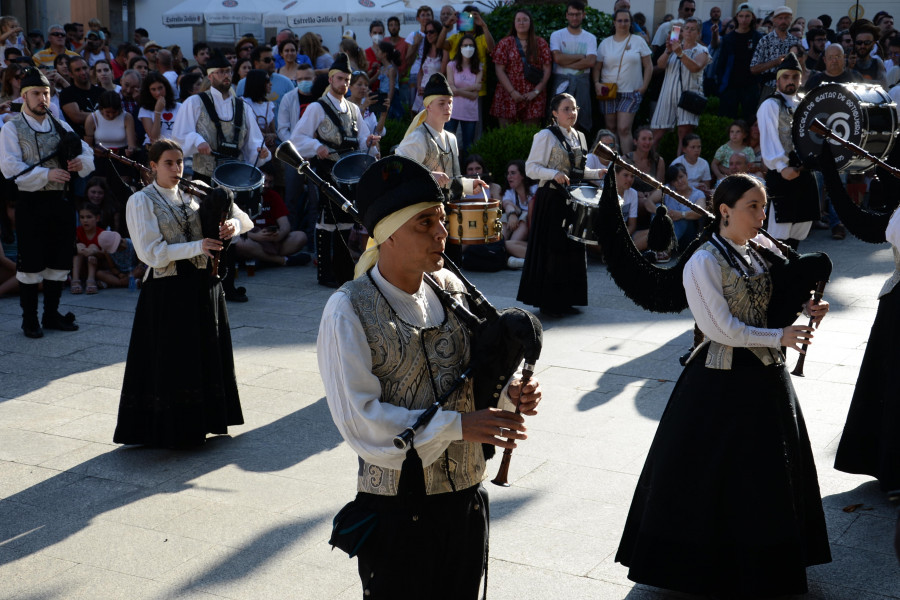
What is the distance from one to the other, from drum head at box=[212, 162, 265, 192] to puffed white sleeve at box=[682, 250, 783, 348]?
18.5ft

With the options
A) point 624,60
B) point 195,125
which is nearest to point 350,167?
point 195,125

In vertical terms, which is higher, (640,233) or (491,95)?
(491,95)

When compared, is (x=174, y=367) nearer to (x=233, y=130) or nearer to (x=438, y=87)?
(x=438, y=87)

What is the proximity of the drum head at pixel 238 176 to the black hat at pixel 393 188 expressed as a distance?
6.43 metres

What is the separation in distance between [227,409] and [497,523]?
6.87 feet

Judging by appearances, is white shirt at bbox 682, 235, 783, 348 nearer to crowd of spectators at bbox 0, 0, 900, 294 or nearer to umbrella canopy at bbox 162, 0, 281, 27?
crowd of spectators at bbox 0, 0, 900, 294

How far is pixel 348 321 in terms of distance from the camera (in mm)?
2803

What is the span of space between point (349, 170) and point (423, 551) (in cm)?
729

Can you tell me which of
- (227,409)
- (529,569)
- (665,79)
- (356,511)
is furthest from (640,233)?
(356,511)

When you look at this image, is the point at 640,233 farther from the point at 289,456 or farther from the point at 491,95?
the point at 289,456

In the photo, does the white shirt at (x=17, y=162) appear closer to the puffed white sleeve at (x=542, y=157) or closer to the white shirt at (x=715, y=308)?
the puffed white sleeve at (x=542, y=157)

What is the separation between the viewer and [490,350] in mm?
2922

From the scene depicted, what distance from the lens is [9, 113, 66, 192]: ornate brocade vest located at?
8406mm

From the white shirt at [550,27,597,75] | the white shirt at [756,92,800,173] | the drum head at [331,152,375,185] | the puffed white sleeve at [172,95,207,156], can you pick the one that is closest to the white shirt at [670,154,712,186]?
the white shirt at [550,27,597,75]
